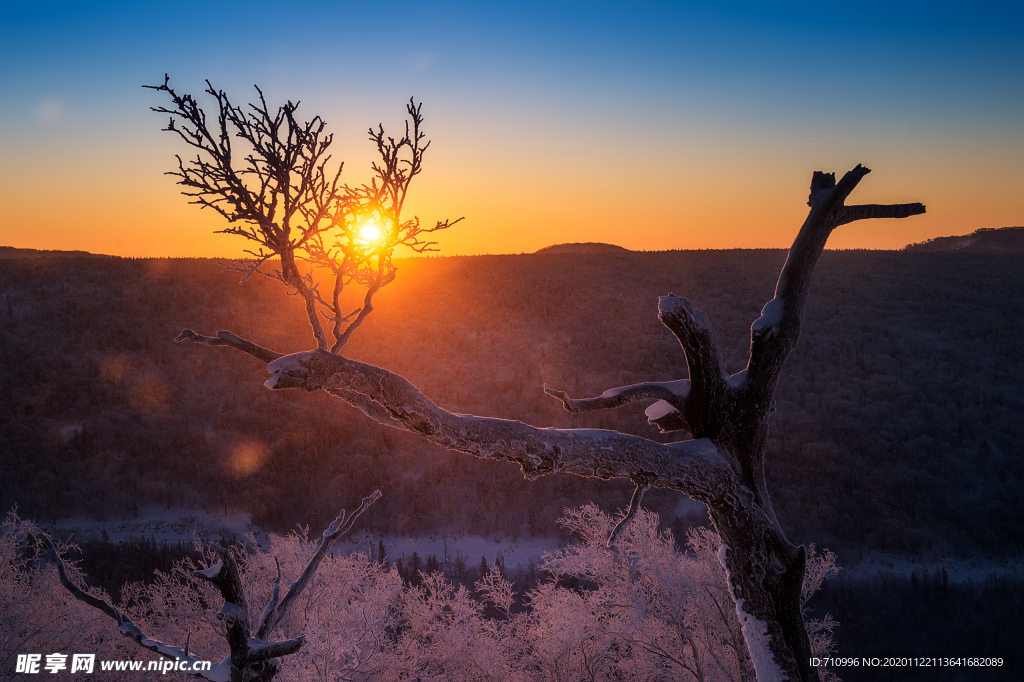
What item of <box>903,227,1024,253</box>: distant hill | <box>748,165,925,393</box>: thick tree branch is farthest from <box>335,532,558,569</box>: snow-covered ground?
<box>903,227,1024,253</box>: distant hill

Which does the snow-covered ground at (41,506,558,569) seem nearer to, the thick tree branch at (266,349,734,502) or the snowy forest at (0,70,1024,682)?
the snowy forest at (0,70,1024,682)

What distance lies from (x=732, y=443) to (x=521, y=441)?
1941mm

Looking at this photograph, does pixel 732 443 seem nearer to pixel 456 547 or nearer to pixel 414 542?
pixel 456 547

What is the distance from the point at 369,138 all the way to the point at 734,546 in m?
4.53

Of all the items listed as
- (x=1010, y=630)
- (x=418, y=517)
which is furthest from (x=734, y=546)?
(x=418, y=517)

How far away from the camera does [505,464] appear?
97.0 feet

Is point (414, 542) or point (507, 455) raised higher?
point (507, 455)

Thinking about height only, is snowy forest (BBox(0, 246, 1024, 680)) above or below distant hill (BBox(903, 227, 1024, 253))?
below

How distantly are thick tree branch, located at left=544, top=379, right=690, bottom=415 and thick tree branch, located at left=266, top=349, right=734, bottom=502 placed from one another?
0.24m

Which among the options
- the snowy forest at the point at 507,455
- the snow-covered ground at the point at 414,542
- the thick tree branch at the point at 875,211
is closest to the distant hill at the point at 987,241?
the snowy forest at the point at 507,455

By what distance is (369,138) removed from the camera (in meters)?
4.74

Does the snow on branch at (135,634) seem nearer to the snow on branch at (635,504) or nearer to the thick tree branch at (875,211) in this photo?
the snow on branch at (635,504)

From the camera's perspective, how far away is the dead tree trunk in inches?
187

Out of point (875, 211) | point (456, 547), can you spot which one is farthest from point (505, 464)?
point (875, 211)
